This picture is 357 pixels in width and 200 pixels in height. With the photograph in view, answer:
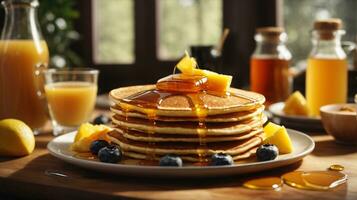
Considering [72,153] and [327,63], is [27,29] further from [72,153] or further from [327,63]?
[327,63]

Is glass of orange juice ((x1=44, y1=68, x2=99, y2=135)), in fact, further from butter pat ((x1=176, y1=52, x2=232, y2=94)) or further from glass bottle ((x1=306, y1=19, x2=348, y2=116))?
glass bottle ((x1=306, y1=19, x2=348, y2=116))

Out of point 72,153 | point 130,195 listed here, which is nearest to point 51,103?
point 72,153

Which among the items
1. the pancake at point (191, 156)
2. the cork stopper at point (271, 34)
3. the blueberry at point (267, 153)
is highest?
the cork stopper at point (271, 34)

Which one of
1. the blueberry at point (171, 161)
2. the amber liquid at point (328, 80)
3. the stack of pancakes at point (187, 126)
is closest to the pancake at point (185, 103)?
the stack of pancakes at point (187, 126)

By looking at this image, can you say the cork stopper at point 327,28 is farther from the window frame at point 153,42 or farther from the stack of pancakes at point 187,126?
the window frame at point 153,42

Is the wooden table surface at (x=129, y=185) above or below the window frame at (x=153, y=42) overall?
below

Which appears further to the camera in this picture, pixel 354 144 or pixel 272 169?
pixel 354 144
